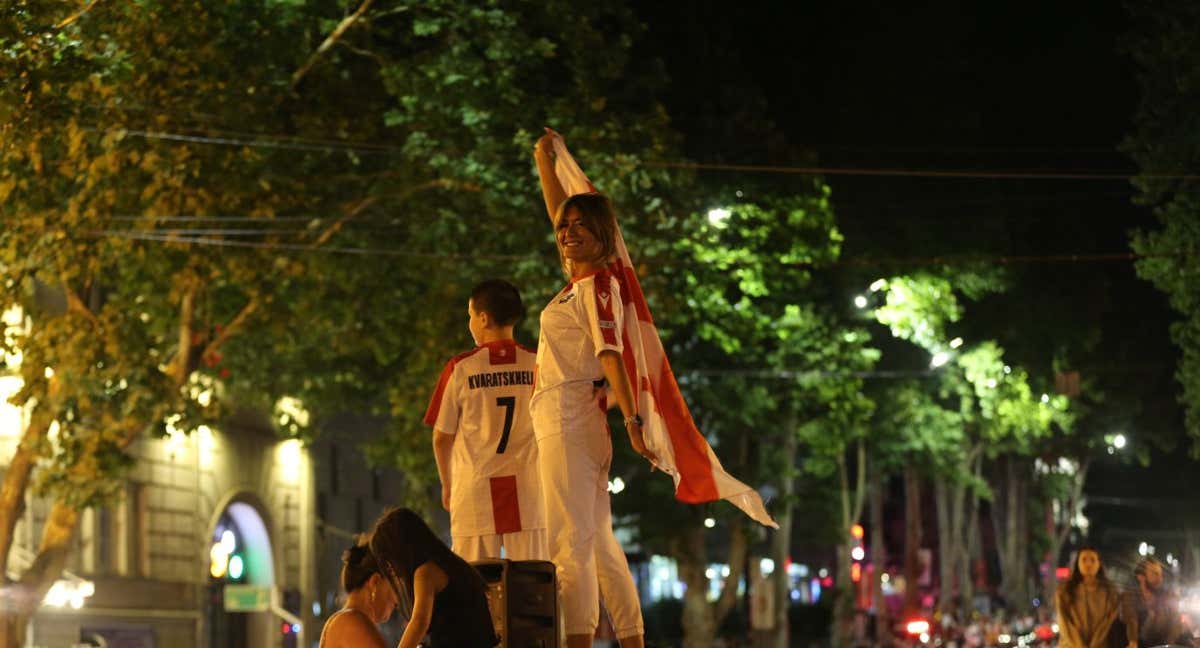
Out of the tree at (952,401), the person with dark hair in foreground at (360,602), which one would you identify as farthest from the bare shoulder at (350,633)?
the tree at (952,401)

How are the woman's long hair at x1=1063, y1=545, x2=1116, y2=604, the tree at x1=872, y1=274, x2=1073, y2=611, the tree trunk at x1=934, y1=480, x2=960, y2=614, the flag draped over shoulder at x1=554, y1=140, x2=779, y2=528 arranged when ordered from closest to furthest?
the flag draped over shoulder at x1=554, y1=140, x2=779, y2=528 < the woman's long hair at x1=1063, y1=545, x2=1116, y2=604 < the tree at x1=872, y1=274, x2=1073, y2=611 < the tree trunk at x1=934, y1=480, x2=960, y2=614

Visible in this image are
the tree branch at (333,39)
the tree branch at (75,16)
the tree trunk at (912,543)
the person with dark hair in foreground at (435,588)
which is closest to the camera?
the person with dark hair in foreground at (435,588)

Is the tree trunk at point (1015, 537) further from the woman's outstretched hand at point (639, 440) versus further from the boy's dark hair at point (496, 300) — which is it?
the woman's outstretched hand at point (639, 440)

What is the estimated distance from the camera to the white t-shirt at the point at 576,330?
27.4 ft

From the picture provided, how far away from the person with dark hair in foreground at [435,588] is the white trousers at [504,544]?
0.73 metres

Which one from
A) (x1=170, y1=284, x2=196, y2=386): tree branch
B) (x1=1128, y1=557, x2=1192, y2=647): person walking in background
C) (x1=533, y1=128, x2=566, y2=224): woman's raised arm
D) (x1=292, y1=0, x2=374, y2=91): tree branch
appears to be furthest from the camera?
(x1=292, y1=0, x2=374, y2=91): tree branch

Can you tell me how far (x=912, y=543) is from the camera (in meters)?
58.7

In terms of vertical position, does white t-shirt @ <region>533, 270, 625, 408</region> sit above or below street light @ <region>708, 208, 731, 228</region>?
below

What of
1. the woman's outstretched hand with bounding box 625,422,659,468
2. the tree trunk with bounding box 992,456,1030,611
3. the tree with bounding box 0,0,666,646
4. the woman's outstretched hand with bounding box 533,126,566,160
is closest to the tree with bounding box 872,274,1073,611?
the tree trunk with bounding box 992,456,1030,611

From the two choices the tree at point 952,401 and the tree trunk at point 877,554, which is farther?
the tree trunk at point 877,554

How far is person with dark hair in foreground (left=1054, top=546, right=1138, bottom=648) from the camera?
14023mm

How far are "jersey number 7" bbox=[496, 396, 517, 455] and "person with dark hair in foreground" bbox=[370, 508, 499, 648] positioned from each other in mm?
896

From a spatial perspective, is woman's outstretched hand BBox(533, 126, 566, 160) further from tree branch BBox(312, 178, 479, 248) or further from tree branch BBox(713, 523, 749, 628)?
tree branch BBox(713, 523, 749, 628)

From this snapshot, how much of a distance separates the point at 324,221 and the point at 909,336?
18.5 m
